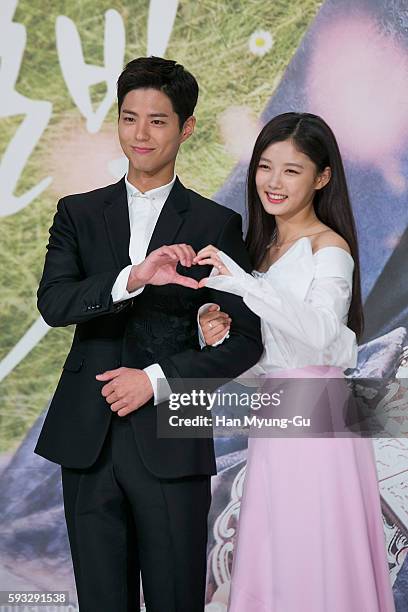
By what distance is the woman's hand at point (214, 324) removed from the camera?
6.81ft

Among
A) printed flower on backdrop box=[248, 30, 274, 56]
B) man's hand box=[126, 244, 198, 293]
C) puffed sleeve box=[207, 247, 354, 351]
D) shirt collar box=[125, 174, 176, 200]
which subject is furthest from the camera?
printed flower on backdrop box=[248, 30, 274, 56]

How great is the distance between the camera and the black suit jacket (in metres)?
2.03

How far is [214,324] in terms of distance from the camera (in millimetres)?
2090

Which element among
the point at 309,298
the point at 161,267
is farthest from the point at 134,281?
the point at 309,298

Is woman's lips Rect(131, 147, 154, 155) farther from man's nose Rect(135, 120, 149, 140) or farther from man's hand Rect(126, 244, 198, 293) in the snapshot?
man's hand Rect(126, 244, 198, 293)

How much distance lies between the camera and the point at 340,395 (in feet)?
7.61

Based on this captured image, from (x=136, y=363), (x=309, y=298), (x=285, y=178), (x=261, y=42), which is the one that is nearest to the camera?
(x=136, y=363)

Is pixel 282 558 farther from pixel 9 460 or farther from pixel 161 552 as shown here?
pixel 9 460

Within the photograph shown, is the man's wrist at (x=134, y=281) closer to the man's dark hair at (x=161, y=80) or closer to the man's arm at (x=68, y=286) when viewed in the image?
A: the man's arm at (x=68, y=286)

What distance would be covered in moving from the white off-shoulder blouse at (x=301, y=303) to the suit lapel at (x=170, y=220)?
0.43 ft

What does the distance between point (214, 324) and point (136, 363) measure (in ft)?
0.64

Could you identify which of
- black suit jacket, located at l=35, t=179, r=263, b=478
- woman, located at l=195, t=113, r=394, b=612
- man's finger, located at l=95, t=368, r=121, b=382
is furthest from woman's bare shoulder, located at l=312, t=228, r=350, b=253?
man's finger, located at l=95, t=368, r=121, b=382

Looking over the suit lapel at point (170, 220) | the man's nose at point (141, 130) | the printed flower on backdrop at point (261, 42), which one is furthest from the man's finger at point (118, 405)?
the printed flower on backdrop at point (261, 42)

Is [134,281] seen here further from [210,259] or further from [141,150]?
[141,150]
